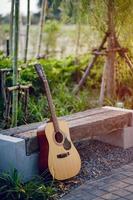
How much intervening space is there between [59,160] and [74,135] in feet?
1.45

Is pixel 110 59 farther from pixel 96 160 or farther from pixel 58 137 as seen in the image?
pixel 58 137

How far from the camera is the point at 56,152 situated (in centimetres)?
433

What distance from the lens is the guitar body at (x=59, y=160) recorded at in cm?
429

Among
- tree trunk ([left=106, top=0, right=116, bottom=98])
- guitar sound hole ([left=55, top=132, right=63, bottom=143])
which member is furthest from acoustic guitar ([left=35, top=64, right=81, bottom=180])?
tree trunk ([left=106, top=0, right=116, bottom=98])

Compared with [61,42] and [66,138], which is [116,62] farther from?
[61,42]

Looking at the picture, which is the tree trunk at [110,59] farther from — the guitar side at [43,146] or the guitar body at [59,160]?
the guitar side at [43,146]

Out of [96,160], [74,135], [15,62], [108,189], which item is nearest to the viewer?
[108,189]

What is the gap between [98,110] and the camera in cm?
549

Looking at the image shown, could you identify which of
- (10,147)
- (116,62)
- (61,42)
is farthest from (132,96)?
(61,42)

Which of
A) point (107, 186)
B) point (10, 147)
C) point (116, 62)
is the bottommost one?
point (107, 186)

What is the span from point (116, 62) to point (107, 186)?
3207mm

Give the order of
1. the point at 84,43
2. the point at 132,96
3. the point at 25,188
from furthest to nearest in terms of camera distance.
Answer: the point at 84,43, the point at 132,96, the point at 25,188

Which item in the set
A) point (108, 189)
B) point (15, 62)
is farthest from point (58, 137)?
point (15, 62)

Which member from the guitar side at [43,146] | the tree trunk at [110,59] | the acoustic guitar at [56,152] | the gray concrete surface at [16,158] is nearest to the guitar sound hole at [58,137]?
the acoustic guitar at [56,152]
